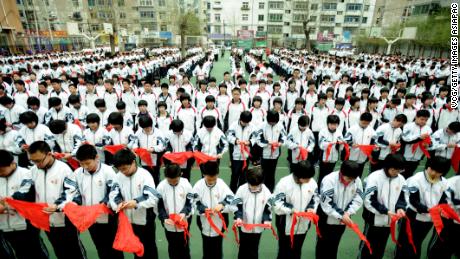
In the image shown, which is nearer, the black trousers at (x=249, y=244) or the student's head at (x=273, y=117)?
the black trousers at (x=249, y=244)

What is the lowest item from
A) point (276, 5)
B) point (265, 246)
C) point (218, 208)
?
point (265, 246)

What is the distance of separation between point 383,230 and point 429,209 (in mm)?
576

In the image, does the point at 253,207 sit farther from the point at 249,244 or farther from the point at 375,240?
the point at 375,240

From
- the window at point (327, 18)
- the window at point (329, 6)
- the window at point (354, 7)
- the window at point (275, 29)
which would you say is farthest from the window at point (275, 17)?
the window at point (354, 7)

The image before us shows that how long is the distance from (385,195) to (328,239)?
0.94m

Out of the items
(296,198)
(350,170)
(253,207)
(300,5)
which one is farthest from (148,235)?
(300,5)

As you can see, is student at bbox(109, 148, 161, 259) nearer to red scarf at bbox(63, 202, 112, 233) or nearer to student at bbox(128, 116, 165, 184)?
red scarf at bbox(63, 202, 112, 233)

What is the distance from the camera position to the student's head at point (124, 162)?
2988 millimetres

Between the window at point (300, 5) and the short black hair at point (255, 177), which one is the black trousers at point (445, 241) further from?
the window at point (300, 5)

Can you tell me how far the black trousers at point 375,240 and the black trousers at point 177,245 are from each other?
2.35 metres

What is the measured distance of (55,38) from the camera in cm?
3650

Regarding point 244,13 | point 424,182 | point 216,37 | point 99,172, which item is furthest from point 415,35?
point 216,37

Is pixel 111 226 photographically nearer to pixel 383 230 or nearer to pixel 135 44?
pixel 383 230

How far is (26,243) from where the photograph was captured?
10.9ft
